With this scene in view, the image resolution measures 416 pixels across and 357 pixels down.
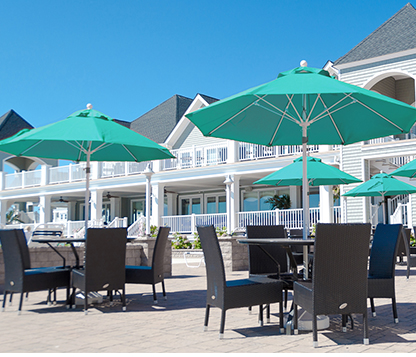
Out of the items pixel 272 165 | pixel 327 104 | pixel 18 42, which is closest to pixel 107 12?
pixel 272 165

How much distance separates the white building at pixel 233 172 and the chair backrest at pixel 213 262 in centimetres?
1334

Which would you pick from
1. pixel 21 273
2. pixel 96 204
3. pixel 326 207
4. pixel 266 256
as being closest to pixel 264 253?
pixel 266 256

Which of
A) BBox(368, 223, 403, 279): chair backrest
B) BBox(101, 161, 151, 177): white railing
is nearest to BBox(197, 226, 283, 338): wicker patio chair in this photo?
BBox(368, 223, 403, 279): chair backrest

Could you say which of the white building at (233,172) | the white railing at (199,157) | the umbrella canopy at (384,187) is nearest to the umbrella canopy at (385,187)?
the umbrella canopy at (384,187)

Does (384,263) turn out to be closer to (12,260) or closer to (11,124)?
(12,260)

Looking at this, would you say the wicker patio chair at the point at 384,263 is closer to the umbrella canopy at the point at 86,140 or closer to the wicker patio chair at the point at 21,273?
the umbrella canopy at the point at 86,140

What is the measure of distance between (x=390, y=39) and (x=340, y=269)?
57.1 ft

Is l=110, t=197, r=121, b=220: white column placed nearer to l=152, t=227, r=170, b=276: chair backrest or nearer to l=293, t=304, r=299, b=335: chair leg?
l=152, t=227, r=170, b=276: chair backrest

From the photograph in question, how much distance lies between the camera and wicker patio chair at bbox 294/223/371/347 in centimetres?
414

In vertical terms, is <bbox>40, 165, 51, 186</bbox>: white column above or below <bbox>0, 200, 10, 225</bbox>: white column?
above

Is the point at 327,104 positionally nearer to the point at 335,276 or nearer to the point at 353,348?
the point at 335,276

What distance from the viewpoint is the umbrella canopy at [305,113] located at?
5.12 m

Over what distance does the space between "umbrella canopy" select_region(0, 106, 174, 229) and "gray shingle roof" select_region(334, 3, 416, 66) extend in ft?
43.6

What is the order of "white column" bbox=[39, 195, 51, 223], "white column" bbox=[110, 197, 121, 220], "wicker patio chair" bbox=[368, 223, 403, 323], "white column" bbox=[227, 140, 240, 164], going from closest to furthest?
"wicker patio chair" bbox=[368, 223, 403, 323] < "white column" bbox=[227, 140, 240, 164] < "white column" bbox=[39, 195, 51, 223] < "white column" bbox=[110, 197, 121, 220]
